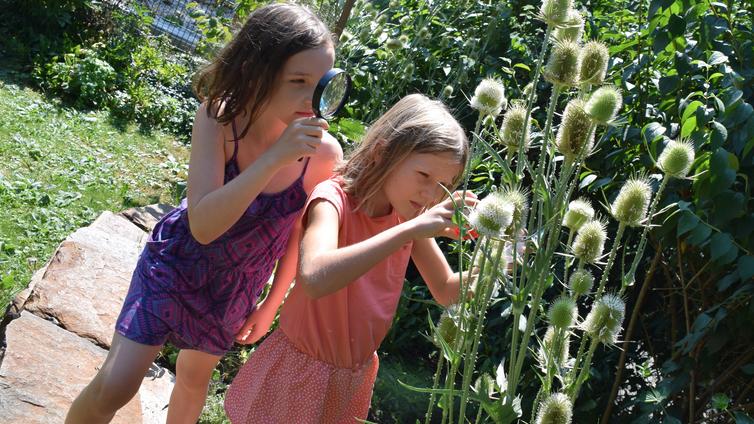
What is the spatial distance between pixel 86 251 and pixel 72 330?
0.50m

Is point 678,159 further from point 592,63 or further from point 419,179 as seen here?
point 419,179

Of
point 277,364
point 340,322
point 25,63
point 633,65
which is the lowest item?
point 25,63

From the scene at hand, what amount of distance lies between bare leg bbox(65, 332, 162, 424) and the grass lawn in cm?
141

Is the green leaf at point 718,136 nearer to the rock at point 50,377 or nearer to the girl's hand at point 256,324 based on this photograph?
the girl's hand at point 256,324

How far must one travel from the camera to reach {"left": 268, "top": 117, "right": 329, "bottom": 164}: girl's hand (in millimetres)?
1987

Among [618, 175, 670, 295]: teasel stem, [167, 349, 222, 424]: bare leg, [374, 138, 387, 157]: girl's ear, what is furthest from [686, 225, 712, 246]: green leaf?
[167, 349, 222, 424]: bare leg

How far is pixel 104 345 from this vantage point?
3125 millimetres

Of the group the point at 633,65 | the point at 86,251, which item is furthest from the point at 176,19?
the point at 633,65

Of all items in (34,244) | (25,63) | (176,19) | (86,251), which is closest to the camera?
(86,251)

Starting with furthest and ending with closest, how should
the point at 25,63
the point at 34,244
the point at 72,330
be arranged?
the point at 25,63
the point at 34,244
the point at 72,330

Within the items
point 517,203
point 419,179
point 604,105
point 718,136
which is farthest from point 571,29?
point 718,136

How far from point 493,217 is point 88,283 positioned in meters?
2.44

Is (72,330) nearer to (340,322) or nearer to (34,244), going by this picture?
(34,244)

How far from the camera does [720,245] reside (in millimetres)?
2055
